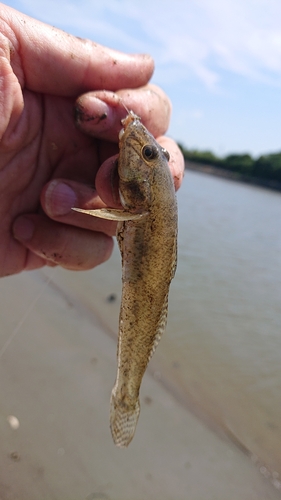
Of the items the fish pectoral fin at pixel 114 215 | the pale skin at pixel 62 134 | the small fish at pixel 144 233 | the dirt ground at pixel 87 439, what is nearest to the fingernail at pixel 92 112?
the pale skin at pixel 62 134

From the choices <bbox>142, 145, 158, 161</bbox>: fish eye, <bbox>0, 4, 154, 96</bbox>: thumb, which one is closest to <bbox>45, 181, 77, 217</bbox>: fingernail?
<bbox>0, 4, 154, 96</bbox>: thumb

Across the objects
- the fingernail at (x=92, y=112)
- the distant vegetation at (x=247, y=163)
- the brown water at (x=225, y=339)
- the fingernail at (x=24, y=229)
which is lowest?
the distant vegetation at (x=247, y=163)

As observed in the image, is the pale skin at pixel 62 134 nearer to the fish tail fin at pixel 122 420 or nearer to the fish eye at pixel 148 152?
the fish eye at pixel 148 152

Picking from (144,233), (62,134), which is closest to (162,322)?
(144,233)

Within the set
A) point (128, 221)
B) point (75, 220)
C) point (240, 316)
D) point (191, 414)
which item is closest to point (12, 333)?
point (191, 414)

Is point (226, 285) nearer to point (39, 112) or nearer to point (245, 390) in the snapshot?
point (245, 390)

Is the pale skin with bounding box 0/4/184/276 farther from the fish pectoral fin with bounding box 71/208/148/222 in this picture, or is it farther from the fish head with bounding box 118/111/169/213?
the fish pectoral fin with bounding box 71/208/148/222
